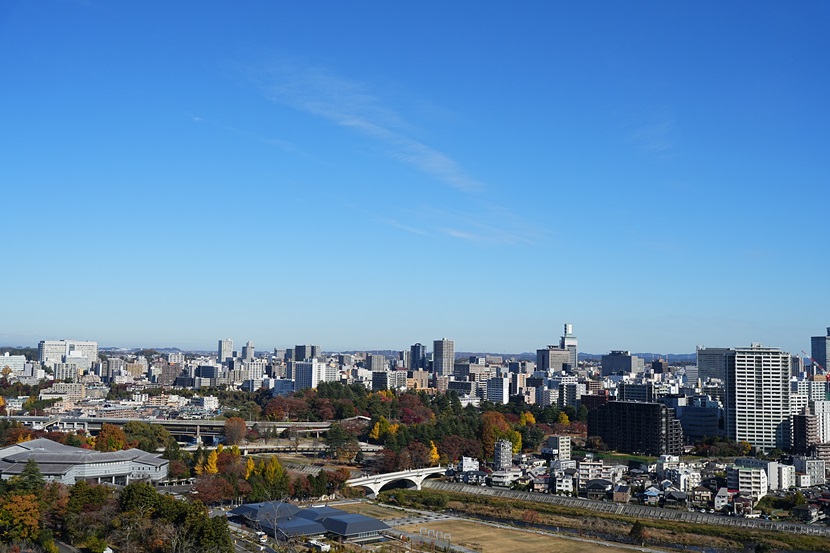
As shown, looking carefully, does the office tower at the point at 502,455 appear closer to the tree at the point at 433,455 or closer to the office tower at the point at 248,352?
the tree at the point at 433,455

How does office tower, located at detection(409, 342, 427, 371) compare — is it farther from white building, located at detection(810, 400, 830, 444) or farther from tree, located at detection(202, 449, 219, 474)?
tree, located at detection(202, 449, 219, 474)

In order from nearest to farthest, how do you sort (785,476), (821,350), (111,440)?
1. (785,476)
2. (111,440)
3. (821,350)

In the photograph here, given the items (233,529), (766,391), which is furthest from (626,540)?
(766,391)

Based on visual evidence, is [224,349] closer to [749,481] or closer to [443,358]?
[443,358]

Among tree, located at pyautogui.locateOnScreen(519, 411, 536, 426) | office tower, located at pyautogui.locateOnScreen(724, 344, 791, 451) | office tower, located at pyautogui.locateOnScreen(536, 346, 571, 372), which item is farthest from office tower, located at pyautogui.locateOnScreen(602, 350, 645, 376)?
office tower, located at pyautogui.locateOnScreen(724, 344, 791, 451)

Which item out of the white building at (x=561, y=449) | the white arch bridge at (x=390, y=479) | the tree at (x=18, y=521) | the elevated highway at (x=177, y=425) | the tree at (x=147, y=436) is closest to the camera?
the tree at (x=18, y=521)

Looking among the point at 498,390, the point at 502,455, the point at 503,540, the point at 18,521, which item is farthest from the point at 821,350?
the point at 18,521

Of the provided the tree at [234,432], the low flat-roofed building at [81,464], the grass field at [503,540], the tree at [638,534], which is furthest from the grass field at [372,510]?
the tree at [234,432]
